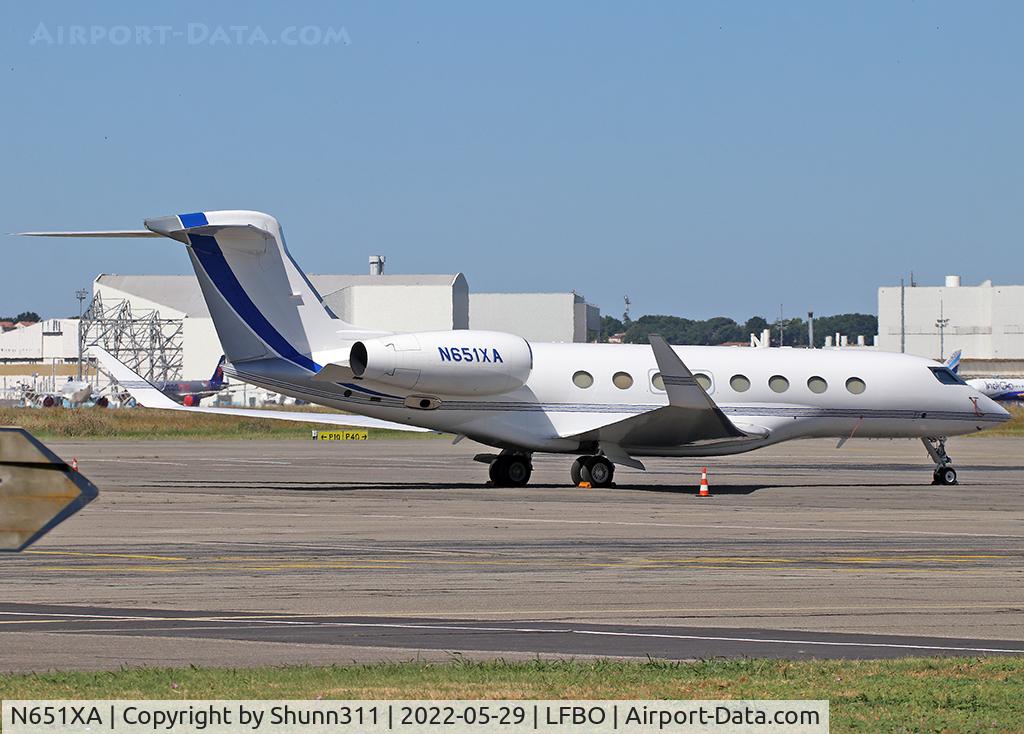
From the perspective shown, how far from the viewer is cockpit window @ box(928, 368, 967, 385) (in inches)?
1362

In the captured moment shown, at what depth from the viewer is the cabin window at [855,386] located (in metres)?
33.7

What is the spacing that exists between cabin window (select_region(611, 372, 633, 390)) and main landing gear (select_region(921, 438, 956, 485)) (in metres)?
7.21

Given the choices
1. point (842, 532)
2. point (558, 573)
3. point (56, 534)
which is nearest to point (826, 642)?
point (558, 573)

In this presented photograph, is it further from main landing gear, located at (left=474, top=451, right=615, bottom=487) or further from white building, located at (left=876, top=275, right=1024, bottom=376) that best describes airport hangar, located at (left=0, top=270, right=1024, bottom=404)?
main landing gear, located at (left=474, top=451, right=615, bottom=487)

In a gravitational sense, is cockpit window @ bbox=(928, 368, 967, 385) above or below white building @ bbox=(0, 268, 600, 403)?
below

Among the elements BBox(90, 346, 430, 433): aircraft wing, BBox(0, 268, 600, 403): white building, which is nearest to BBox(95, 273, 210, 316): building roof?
BBox(0, 268, 600, 403): white building

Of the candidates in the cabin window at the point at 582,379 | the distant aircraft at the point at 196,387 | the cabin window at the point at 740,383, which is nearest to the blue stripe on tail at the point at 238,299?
the cabin window at the point at 582,379

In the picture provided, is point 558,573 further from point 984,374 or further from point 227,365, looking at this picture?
point 984,374

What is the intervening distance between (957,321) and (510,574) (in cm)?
12227

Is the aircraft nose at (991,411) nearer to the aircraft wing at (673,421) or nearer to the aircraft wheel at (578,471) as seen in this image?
the aircraft wing at (673,421)

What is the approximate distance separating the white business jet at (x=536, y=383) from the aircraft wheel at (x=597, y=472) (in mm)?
27

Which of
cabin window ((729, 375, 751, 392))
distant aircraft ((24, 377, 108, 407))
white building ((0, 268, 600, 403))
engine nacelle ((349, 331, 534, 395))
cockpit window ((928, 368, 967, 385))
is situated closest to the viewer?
engine nacelle ((349, 331, 534, 395))

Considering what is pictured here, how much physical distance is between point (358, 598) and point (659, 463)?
3084 cm

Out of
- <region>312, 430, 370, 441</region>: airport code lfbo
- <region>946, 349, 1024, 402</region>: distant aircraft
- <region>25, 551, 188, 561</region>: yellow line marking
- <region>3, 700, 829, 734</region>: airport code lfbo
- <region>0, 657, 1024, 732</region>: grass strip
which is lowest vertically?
<region>312, 430, 370, 441</region>: airport code lfbo
